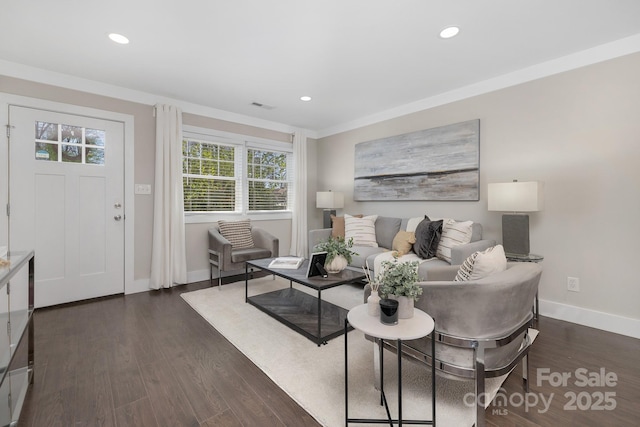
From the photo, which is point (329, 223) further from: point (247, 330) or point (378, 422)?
point (378, 422)

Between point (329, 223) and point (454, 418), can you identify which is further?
point (329, 223)

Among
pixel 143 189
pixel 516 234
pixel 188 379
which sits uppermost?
pixel 143 189

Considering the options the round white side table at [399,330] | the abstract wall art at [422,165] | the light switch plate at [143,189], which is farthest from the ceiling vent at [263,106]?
the round white side table at [399,330]

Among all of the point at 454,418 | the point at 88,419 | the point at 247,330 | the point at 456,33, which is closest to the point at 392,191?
the point at 456,33

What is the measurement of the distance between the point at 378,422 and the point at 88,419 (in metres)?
1.53

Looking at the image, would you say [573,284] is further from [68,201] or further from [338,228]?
[68,201]

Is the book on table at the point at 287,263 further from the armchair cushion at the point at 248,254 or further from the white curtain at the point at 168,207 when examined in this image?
the white curtain at the point at 168,207

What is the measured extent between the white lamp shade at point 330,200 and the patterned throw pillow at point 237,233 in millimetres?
1344

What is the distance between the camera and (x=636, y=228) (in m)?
2.46

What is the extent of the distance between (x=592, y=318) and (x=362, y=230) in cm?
256

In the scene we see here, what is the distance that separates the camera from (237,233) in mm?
4324

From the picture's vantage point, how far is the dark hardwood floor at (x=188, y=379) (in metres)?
1.53

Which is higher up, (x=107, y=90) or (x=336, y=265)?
(x=107, y=90)

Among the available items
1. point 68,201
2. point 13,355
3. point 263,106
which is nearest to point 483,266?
point 13,355
